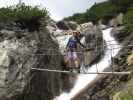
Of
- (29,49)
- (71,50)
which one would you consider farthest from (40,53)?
(71,50)

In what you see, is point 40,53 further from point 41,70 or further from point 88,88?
point 88,88

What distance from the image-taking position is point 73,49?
1839 centimetres

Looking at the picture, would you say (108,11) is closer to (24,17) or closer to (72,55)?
(24,17)

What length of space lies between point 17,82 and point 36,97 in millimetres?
1179

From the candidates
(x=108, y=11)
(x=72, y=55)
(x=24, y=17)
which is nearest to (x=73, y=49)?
(x=72, y=55)

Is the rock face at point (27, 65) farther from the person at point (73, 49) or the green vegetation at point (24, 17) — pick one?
the person at point (73, 49)

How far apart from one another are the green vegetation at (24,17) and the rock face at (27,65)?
1.87 ft

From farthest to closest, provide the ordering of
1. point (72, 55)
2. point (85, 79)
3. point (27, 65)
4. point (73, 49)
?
point (85, 79)
point (27, 65)
point (72, 55)
point (73, 49)

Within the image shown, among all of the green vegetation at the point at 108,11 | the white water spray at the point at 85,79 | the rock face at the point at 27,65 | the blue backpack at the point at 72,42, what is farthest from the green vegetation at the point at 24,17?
the green vegetation at the point at 108,11

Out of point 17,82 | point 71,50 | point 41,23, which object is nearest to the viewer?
point 71,50

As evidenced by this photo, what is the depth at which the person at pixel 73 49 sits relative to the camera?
18172 mm

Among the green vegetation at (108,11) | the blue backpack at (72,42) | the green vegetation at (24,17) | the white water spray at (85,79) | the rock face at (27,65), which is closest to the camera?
the blue backpack at (72,42)

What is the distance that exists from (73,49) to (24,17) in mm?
5270

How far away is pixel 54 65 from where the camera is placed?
2256 centimetres
